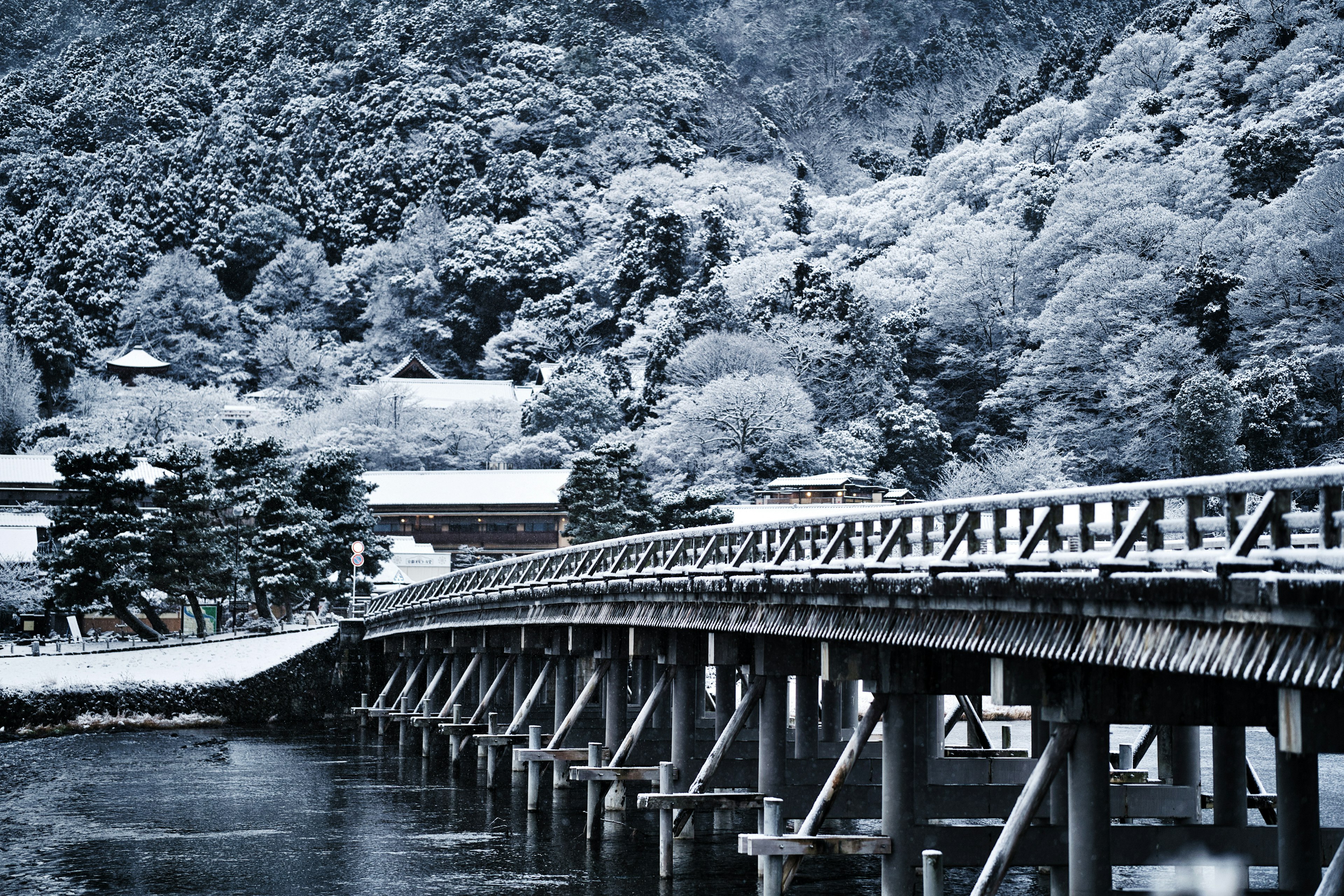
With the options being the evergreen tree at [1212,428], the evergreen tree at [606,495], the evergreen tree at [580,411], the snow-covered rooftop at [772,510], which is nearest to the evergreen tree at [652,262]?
the evergreen tree at [580,411]

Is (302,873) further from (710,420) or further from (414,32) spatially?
(414,32)

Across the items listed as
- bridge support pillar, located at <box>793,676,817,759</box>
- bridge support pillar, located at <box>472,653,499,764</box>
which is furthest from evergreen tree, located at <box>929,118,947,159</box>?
bridge support pillar, located at <box>793,676,817,759</box>

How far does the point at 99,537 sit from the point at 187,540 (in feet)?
9.74

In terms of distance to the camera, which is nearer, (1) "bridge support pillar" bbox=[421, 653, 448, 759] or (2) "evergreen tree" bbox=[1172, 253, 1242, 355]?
(1) "bridge support pillar" bbox=[421, 653, 448, 759]

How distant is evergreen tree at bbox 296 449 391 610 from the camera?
5378 centimetres

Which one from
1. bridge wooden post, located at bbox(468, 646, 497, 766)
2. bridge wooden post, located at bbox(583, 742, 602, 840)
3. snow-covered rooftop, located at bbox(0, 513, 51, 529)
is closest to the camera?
bridge wooden post, located at bbox(583, 742, 602, 840)

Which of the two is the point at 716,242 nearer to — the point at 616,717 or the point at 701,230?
the point at 701,230

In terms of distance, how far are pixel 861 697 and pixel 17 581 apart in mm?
30842

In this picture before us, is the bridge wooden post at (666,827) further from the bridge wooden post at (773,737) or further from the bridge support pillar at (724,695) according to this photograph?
the bridge support pillar at (724,695)

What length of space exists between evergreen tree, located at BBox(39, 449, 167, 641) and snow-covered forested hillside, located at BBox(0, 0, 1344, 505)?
52.4ft

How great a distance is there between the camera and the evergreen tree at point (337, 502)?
53.8 meters

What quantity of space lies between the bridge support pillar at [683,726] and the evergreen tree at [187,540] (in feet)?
103

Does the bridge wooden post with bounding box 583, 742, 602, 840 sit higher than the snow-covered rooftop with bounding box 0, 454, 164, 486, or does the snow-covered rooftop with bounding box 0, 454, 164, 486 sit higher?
the snow-covered rooftop with bounding box 0, 454, 164, 486

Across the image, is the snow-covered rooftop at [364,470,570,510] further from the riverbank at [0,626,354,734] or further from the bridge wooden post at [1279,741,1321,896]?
the bridge wooden post at [1279,741,1321,896]
